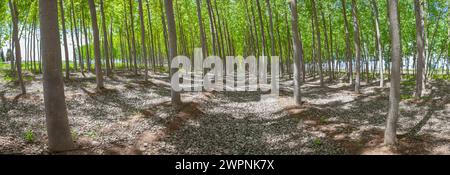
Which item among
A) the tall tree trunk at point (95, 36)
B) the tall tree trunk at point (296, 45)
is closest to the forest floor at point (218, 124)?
the tall tree trunk at point (296, 45)

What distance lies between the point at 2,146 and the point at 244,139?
8.32m

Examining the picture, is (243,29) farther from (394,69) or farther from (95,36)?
(394,69)

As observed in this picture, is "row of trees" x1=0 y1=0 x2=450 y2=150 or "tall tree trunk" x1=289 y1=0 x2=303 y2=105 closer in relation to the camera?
"row of trees" x1=0 y1=0 x2=450 y2=150

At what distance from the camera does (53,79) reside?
9.47 metres

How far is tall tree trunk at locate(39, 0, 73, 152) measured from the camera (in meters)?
9.23

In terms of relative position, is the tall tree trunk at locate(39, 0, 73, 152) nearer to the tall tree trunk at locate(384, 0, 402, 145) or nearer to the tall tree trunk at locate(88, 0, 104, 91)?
the tall tree trunk at locate(384, 0, 402, 145)

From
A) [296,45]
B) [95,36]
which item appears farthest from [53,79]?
[296,45]

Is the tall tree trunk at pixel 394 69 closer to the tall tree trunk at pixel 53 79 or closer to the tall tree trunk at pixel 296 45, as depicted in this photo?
the tall tree trunk at pixel 296 45

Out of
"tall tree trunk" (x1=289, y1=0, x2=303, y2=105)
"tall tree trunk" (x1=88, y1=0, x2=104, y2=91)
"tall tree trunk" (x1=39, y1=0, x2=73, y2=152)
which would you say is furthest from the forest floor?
"tall tree trunk" (x1=88, y1=0, x2=104, y2=91)

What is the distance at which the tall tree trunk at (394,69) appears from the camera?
33.5 feet

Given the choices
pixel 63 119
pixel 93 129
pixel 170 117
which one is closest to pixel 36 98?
pixel 93 129

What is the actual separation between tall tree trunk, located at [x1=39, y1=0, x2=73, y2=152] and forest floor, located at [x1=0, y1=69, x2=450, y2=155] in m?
0.51

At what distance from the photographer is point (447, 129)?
45.3 ft

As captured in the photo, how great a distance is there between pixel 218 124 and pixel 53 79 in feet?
25.7
